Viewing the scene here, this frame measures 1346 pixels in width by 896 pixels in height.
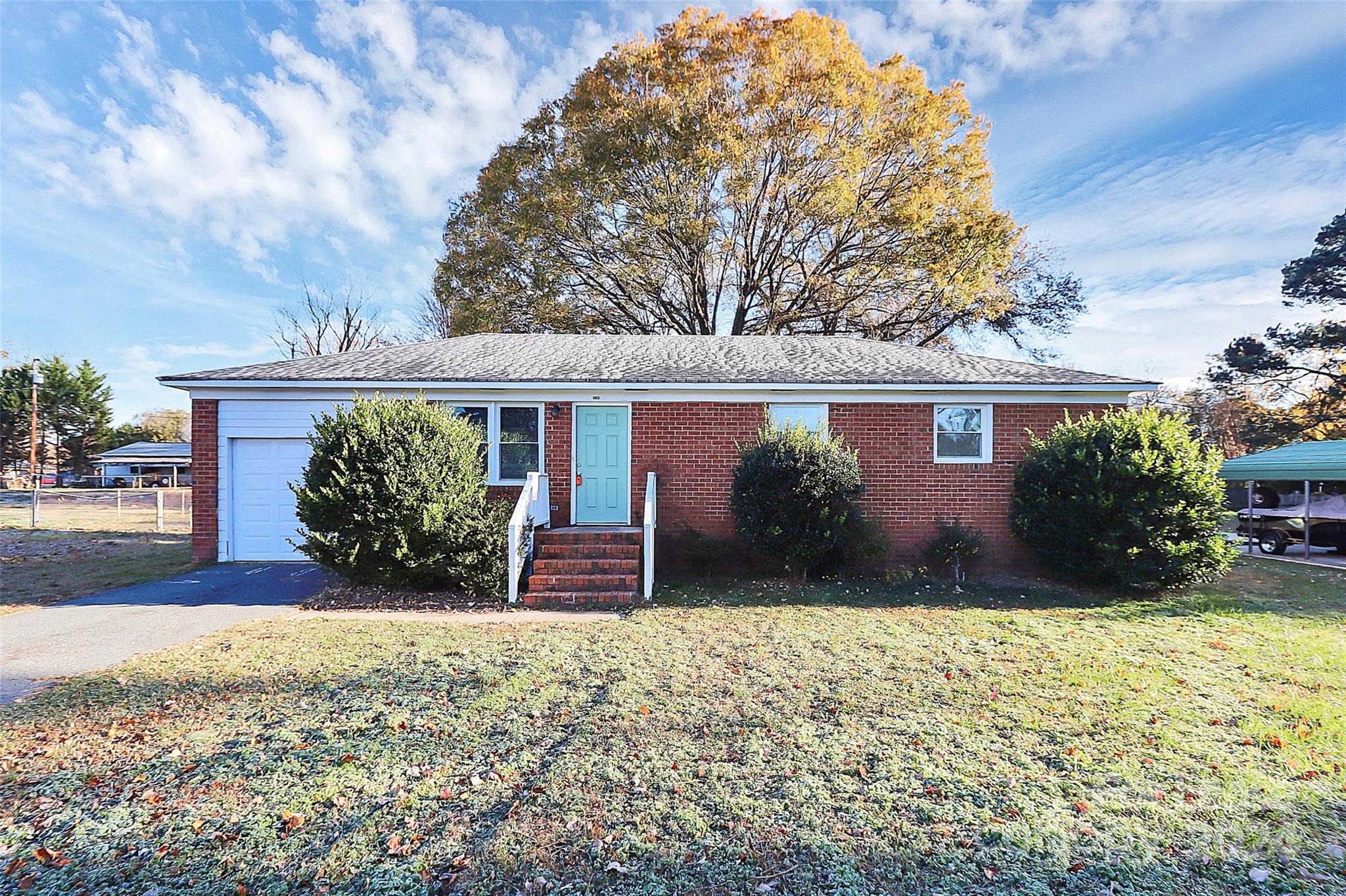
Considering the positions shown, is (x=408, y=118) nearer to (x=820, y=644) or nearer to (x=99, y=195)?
(x=99, y=195)

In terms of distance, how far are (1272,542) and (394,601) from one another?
19424mm

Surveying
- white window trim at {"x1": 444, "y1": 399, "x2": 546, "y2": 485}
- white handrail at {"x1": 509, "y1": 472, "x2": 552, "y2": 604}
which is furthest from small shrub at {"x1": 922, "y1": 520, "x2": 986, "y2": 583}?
white window trim at {"x1": 444, "y1": 399, "x2": 546, "y2": 485}

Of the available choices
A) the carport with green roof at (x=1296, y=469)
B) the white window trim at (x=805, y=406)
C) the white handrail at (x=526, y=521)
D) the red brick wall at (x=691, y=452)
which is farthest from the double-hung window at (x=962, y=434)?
the white handrail at (x=526, y=521)

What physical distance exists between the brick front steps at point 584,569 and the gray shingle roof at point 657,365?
277 centimetres

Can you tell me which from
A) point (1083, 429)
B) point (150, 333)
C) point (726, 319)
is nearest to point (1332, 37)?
point (1083, 429)

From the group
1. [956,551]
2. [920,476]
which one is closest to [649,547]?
[920,476]

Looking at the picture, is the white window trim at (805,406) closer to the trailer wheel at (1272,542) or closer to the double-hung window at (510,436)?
the double-hung window at (510,436)

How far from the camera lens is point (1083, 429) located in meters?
9.07

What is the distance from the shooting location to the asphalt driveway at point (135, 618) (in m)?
5.38

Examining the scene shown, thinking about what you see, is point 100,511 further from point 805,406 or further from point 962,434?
point 962,434

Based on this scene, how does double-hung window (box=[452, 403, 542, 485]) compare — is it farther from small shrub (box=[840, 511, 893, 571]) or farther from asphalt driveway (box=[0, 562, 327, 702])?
small shrub (box=[840, 511, 893, 571])

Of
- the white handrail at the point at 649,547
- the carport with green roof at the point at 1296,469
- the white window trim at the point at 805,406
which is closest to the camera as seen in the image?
→ the white handrail at the point at 649,547

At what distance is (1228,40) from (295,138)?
21.9 metres

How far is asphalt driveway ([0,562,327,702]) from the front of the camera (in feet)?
17.6
